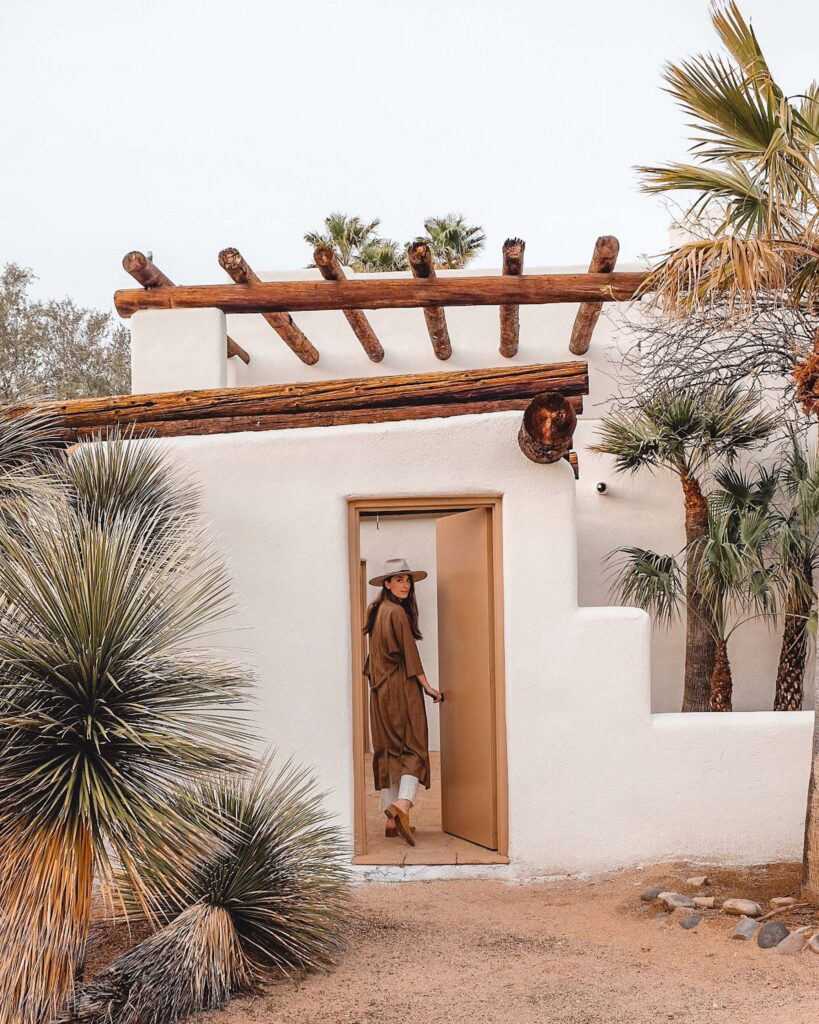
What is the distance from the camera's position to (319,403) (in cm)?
657

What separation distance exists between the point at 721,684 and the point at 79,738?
22.8 ft

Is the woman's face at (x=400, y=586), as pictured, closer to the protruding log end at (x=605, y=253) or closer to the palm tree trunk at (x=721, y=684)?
the protruding log end at (x=605, y=253)

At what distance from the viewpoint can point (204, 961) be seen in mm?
4289

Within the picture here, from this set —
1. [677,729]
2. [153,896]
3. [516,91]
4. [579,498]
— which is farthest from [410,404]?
[516,91]

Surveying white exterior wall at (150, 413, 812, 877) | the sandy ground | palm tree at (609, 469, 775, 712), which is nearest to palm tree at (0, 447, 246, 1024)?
the sandy ground

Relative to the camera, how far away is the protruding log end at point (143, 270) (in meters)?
7.89

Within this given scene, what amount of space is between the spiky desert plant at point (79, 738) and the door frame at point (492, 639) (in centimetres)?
202

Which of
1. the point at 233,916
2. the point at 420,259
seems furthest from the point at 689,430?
the point at 233,916

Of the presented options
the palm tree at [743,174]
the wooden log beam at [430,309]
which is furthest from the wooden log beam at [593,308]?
the palm tree at [743,174]

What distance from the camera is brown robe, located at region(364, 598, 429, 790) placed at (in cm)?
710

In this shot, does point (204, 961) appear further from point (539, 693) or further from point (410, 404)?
point (410, 404)

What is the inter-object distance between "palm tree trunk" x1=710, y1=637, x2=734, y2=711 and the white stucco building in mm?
3125

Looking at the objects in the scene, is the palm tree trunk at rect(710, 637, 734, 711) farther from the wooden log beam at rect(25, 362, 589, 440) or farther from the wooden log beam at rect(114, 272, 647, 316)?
the wooden log beam at rect(25, 362, 589, 440)

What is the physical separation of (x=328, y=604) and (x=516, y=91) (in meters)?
12.3
